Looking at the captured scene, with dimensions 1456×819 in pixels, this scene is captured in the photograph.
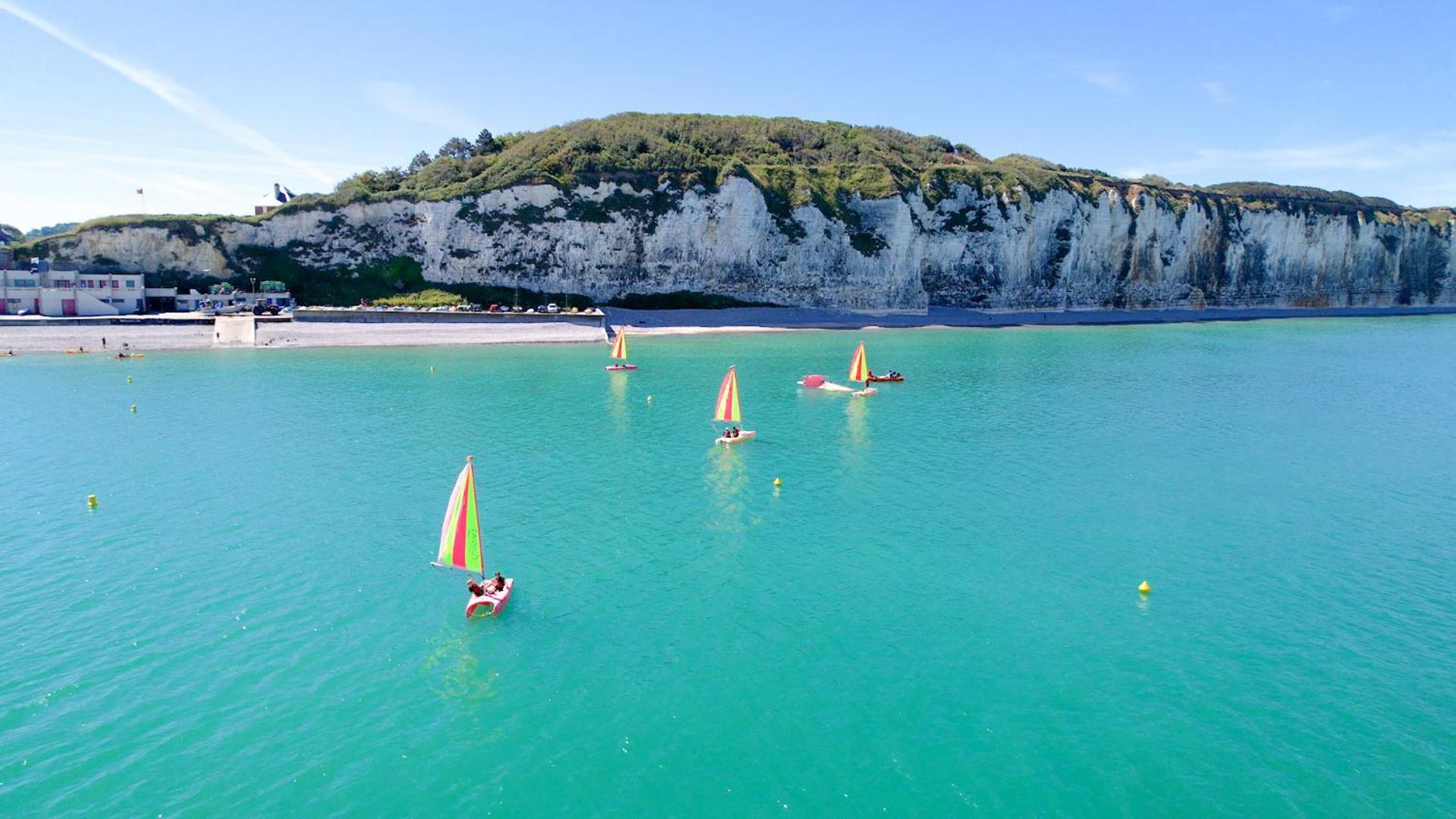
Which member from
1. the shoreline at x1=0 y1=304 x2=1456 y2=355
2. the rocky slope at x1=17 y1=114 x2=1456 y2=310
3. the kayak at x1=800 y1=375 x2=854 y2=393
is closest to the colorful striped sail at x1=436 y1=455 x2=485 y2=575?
the kayak at x1=800 y1=375 x2=854 y2=393

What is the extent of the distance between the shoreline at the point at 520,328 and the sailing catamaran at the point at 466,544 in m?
70.3

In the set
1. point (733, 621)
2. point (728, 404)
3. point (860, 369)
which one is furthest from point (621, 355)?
point (733, 621)

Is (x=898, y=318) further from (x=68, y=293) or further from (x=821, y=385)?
(x=68, y=293)

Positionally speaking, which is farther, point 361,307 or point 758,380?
point 361,307

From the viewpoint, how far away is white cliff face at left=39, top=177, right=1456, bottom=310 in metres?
105

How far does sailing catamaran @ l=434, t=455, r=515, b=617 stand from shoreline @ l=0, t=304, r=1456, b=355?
70.3 m

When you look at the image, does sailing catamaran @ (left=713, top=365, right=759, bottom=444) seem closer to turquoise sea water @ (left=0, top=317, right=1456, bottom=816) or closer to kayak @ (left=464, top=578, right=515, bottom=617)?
turquoise sea water @ (left=0, top=317, right=1456, bottom=816)

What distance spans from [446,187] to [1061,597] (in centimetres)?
10657

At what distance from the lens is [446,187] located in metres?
111

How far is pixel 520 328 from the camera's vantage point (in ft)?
305

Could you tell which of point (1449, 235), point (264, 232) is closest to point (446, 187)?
point (264, 232)

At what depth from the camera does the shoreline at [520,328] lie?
267ft

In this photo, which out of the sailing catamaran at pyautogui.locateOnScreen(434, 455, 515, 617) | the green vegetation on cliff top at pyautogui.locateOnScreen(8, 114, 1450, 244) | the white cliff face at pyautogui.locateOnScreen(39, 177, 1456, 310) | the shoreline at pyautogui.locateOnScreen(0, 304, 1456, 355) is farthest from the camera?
the green vegetation on cliff top at pyautogui.locateOnScreen(8, 114, 1450, 244)

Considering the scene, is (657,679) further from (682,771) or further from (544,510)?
(544,510)
